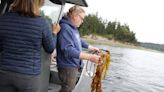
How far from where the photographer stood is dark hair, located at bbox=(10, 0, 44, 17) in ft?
12.3

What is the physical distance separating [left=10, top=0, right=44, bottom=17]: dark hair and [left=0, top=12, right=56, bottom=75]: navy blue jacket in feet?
0.21

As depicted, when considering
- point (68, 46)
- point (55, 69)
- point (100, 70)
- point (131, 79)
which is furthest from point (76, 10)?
point (131, 79)

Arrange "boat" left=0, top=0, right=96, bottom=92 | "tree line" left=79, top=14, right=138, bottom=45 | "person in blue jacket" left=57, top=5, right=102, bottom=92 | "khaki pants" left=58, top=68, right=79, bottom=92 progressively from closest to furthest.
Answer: "person in blue jacket" left=57, top=5, right=102, bottom=92 < "khaki pants" left=58, top=68, right=79, bottom=92 < "boat" left=0, top=0, right=96, bottom=92 < "tree line" left=79, top=14, right=138, bottom=45

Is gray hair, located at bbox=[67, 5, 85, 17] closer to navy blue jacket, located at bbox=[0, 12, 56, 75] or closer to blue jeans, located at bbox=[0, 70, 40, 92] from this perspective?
navy blue jacket, located at bbox=[0, 12, 56, 75]

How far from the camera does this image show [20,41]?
387cm

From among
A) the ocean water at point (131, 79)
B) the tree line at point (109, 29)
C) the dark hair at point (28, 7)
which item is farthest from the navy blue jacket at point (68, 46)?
the tree line at point (109, 29)

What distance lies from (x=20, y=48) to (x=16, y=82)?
1.01 ft

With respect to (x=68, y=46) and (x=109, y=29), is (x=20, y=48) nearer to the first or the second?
(x=68, y=46)

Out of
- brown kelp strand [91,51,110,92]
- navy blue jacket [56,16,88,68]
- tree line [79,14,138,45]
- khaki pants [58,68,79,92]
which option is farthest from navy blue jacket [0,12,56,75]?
tree line [79,14,138,45]

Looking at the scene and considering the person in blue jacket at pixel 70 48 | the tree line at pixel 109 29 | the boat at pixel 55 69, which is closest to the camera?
the person in blue jacket at pixel 70 48

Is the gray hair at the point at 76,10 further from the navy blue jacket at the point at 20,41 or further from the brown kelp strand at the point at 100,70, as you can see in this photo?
the navy blue jacket at the point at 20,41

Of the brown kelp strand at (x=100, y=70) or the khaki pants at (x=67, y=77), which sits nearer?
the khaki pants at (x=67, y=77)

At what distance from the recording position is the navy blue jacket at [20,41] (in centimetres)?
386

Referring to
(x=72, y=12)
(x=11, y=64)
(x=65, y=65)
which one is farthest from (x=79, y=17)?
(x=11, y=64)
